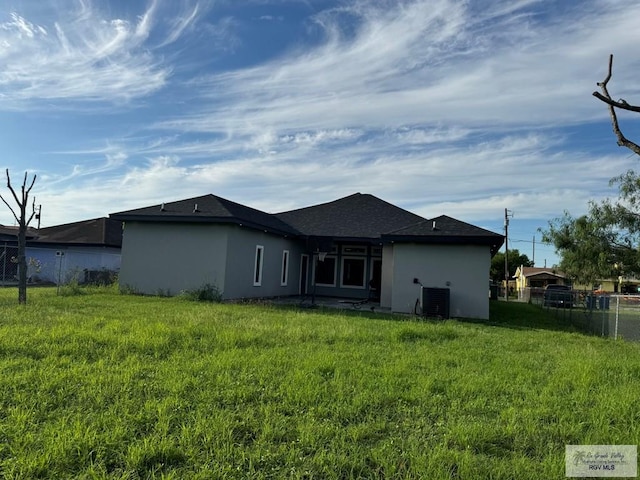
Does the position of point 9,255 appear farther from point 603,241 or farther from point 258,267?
point 603,241

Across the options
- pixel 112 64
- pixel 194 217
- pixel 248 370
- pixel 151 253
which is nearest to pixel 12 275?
pixel 151 253

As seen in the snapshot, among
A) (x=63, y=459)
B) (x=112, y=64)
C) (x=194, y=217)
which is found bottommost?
(x=63, y=459)

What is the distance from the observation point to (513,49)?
944cm

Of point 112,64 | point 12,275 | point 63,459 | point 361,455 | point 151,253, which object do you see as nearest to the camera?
point 63,459

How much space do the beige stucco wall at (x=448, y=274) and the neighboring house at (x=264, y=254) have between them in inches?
1.2

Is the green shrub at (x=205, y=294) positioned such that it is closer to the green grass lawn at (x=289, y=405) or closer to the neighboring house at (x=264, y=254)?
the neighboring house at (x=264, y=254)

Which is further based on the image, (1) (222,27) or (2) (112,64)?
(2) (112,64)

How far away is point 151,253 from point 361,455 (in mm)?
14374

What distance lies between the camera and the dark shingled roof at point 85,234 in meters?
24.6

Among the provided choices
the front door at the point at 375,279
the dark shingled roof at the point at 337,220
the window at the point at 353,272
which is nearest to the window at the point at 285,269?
the dark shingled roof at the point at 337,220

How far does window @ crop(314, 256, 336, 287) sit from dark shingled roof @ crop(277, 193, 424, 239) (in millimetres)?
1674

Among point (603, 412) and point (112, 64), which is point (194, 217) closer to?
point (112, 64)

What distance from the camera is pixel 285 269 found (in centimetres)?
1967

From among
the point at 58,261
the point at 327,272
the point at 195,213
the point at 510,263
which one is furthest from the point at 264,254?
the point at 510,263
